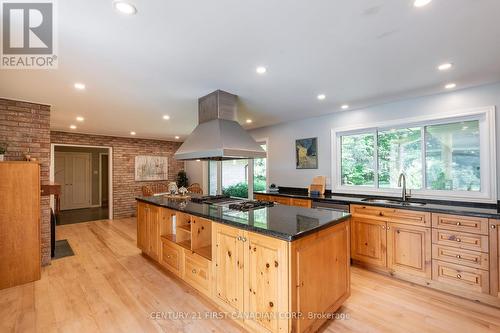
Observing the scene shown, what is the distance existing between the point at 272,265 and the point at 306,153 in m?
3.18

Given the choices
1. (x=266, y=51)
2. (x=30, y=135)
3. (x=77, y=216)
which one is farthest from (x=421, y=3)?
(x=77, y=216)

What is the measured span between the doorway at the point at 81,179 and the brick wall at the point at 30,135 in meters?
4.21

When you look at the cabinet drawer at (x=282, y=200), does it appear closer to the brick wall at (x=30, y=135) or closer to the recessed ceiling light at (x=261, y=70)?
the recessed ceiling light at (x=261, y=70)

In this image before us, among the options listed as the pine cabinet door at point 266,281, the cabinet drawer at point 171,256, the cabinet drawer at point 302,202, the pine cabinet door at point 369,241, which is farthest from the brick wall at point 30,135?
the pine cabinet door at point 369,241

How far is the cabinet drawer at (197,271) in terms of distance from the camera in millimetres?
2377

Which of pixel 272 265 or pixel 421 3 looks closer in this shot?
pixel 421 3

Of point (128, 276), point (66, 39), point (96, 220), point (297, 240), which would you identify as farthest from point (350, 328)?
point (96, 220)

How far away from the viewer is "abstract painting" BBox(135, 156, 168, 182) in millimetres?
7039

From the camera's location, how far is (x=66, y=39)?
5.88 ft

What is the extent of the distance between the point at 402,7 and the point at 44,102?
14.6ft

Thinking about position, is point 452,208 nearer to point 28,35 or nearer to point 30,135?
point 28,35

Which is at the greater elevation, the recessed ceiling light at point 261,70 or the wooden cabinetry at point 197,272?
the recessed ceiling light at point 261,70

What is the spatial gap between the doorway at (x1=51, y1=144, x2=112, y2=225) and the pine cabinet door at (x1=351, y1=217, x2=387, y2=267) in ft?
24.0

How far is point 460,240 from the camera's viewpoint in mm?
2465
